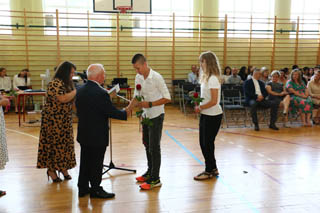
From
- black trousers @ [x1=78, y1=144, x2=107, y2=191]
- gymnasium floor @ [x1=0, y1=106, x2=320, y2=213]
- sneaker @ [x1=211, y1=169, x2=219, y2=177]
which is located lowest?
gymnasium floor @ [x1=0, y1=106, x2=320, y2=213]

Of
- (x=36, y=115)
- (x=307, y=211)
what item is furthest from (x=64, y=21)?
(x=307, y=211)

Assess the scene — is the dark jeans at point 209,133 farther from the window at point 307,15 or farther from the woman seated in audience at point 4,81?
the window at point 307,15

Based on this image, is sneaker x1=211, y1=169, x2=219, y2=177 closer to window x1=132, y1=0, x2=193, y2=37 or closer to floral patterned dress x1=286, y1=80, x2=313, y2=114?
floral patterned dress x1=286, y1=80, x2=313, y2=114

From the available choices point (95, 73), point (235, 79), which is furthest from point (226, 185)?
point (235, 79)

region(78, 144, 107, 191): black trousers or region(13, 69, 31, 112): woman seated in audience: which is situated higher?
region(13, 69, 31, 112): woman seated in audience

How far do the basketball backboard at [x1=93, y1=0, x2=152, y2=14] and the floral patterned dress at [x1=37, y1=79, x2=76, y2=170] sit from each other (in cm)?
651

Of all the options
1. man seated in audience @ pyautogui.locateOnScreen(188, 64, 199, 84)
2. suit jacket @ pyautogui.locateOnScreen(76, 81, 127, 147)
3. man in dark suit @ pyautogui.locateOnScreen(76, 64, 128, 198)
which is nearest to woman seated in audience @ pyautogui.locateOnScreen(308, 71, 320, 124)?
man seated in audience @ pyautogui.locateOnScreen(188, 64, 199, 84)

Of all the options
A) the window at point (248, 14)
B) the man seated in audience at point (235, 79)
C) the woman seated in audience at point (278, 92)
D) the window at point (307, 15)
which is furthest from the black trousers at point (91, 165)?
the window at point (307, 15)

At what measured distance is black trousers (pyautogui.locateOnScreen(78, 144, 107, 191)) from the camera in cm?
Answer: 302

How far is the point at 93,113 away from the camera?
9.45ft

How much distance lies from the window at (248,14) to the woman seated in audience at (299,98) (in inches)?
169

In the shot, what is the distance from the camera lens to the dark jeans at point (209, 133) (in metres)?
3.49

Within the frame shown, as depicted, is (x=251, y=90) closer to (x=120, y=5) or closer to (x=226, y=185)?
(x=226, y=185)

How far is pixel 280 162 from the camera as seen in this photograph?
4328 mm
